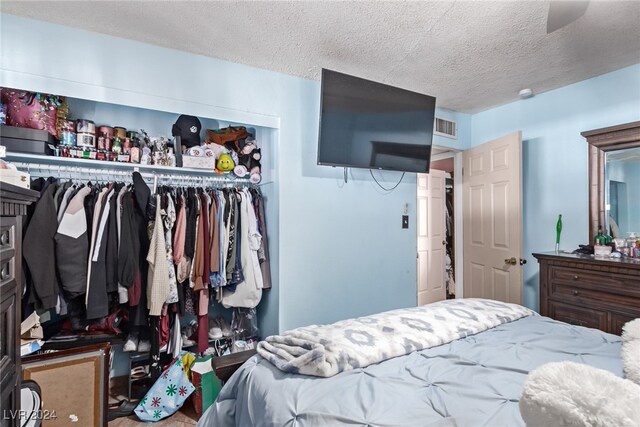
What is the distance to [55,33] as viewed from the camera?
70.7 inches

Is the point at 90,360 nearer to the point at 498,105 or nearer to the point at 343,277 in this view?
the point at 343,277

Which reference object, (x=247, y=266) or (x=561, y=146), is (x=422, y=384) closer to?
(x=247, y=266)

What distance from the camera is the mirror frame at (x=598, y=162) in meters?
2.34

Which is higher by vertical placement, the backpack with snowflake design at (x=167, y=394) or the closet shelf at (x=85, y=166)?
the closet shelf at (x=85, y=166)

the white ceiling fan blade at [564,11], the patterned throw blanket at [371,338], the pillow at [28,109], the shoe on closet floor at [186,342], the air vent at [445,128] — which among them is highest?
the air vent at [445,128]

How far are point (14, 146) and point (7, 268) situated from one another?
4.01 ft

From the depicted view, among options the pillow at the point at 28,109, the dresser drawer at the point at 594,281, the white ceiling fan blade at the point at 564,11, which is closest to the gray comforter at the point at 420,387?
the dresser drawer at the point at 594,281

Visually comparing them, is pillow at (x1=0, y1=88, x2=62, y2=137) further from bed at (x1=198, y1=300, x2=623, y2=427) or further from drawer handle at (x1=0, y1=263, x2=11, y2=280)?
bed at (x1=198, y1=300, x2=623, y2=427)

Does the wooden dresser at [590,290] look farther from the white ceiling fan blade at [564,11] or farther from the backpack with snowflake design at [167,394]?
the backpack with snowflake design at [167,394]

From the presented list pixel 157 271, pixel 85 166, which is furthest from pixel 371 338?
pixel 85 166

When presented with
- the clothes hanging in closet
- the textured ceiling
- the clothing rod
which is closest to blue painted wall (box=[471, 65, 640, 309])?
the textured ceiling

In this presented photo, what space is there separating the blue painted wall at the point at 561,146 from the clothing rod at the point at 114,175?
97.8 inches

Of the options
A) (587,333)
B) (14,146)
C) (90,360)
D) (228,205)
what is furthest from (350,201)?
(14,146)

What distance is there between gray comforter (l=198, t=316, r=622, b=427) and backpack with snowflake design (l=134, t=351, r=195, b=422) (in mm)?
1042
